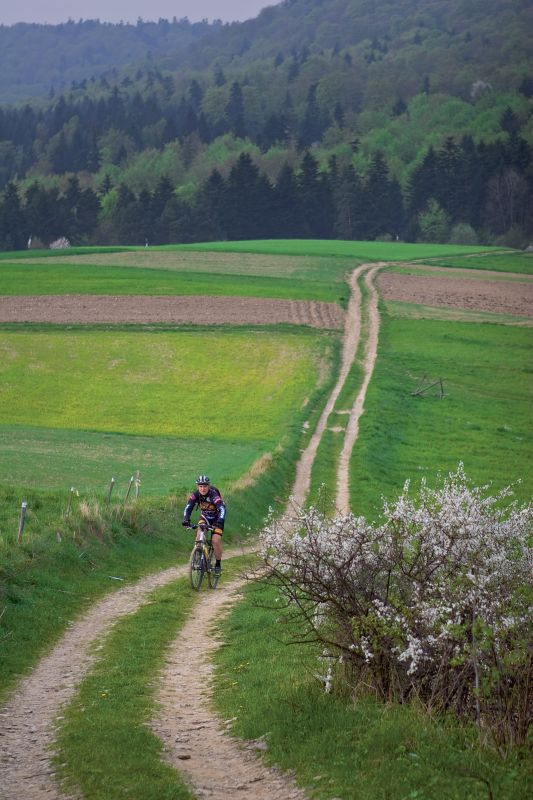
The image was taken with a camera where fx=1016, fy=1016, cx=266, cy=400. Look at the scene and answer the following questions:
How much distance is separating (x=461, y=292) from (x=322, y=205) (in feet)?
252

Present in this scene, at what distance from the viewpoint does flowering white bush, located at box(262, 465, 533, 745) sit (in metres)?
10.8

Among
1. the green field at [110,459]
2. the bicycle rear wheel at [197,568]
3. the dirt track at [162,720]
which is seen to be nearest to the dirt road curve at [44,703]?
the dirt track at [162,720]

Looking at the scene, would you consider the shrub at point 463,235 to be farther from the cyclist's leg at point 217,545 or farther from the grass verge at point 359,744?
the grass verge at point 359,744

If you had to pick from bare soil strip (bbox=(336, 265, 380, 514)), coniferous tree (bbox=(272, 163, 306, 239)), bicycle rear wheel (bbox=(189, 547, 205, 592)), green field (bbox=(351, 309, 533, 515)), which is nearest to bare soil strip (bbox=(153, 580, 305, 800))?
bare soil strip (bbox=(336, 265, 380, 514))

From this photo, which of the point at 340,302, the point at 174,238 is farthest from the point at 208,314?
the point at 174,238

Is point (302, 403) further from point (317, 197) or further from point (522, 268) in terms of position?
point (317, 197)

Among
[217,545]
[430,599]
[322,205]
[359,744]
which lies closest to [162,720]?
[359,744]

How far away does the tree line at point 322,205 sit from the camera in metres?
155

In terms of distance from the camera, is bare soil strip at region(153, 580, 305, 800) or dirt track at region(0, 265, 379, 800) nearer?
bare soil strip at region(153, 580, 305, 800)

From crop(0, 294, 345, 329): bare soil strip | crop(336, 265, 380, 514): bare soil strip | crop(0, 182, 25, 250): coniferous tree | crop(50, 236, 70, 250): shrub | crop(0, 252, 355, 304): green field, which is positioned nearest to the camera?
crop(336, 265, 380, 514): bare soil strip

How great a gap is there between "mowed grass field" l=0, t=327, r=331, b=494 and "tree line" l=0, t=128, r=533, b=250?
87.5m

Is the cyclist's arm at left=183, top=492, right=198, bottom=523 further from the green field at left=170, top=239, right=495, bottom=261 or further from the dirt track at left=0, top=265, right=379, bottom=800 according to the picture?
the green field at left=170, top=239, right=495, bottom=261

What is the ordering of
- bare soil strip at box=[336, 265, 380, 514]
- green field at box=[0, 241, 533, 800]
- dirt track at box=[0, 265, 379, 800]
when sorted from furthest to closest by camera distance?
bare soil strip at box=[336, 265, 380, 514], green field at box=[0, 241, 533, 800], dirt track at box=[0, 265, 379, 800]

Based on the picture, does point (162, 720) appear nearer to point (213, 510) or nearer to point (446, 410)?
point (213, 510)
